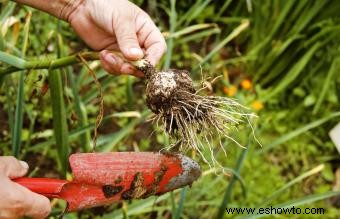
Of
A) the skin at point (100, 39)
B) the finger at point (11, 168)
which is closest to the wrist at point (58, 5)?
the skin at point (100, 39)

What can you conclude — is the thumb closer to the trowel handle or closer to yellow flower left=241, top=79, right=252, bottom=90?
the trowel handle

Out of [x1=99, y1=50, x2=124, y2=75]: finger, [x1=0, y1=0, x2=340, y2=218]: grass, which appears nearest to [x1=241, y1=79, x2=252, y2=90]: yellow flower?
[x1=0, y1=0, x2=340, y2=218]: grass

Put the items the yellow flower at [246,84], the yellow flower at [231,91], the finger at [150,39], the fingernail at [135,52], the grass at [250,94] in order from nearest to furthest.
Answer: the fingernail at [135,52] → the finger at [150,39] → the grass at [250,94] → the yellow flower at [231,91] → the yellow flower at [246,84]

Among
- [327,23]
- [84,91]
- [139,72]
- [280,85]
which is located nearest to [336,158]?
[280,85]

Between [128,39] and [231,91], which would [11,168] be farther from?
[231,91]

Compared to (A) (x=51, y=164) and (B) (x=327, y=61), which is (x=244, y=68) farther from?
(A) (x=51, y=164)

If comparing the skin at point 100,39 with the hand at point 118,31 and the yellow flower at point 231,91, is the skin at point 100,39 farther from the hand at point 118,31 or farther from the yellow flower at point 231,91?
the yellow flower at point 231,91

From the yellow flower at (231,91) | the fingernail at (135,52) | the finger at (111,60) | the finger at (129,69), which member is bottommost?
the yellow flower at (231,91)

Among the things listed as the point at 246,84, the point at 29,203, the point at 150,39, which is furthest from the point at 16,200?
the point at 246,84
